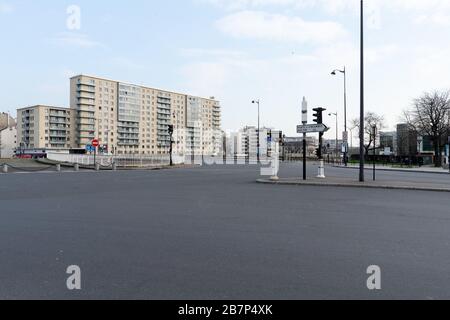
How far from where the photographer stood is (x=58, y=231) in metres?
7.90

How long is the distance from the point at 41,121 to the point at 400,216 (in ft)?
423

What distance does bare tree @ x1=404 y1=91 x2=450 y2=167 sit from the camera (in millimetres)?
50903

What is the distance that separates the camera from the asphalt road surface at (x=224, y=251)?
456 cm

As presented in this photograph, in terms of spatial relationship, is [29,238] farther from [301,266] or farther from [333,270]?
[333,270]

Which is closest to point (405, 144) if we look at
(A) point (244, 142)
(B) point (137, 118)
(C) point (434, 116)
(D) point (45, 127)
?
(C) point (434, 116)

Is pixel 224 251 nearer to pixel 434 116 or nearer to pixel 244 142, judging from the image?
pixel 434 116

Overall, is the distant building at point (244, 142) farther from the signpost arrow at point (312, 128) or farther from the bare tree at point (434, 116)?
the signpost arrow at point (312, 128)

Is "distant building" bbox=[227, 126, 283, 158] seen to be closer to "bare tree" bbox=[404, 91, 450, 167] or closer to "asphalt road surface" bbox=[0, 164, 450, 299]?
"bare tree" bbox=[404, 91, 450, 167]

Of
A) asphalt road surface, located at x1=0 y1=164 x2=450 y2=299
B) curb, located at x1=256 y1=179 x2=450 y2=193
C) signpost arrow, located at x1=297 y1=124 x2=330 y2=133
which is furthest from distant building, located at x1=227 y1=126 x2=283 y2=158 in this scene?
asphalt road surface, located at x1=0 y1=164 x2=450 y2=299

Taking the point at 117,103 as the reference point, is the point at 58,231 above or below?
below

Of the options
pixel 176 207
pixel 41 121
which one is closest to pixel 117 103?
pixel 41 121

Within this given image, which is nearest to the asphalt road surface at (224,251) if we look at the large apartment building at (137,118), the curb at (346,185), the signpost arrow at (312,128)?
the curb at (346,185)

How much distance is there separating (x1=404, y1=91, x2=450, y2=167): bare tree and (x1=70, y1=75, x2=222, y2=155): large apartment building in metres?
72.4

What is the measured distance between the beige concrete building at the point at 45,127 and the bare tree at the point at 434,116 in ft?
356
